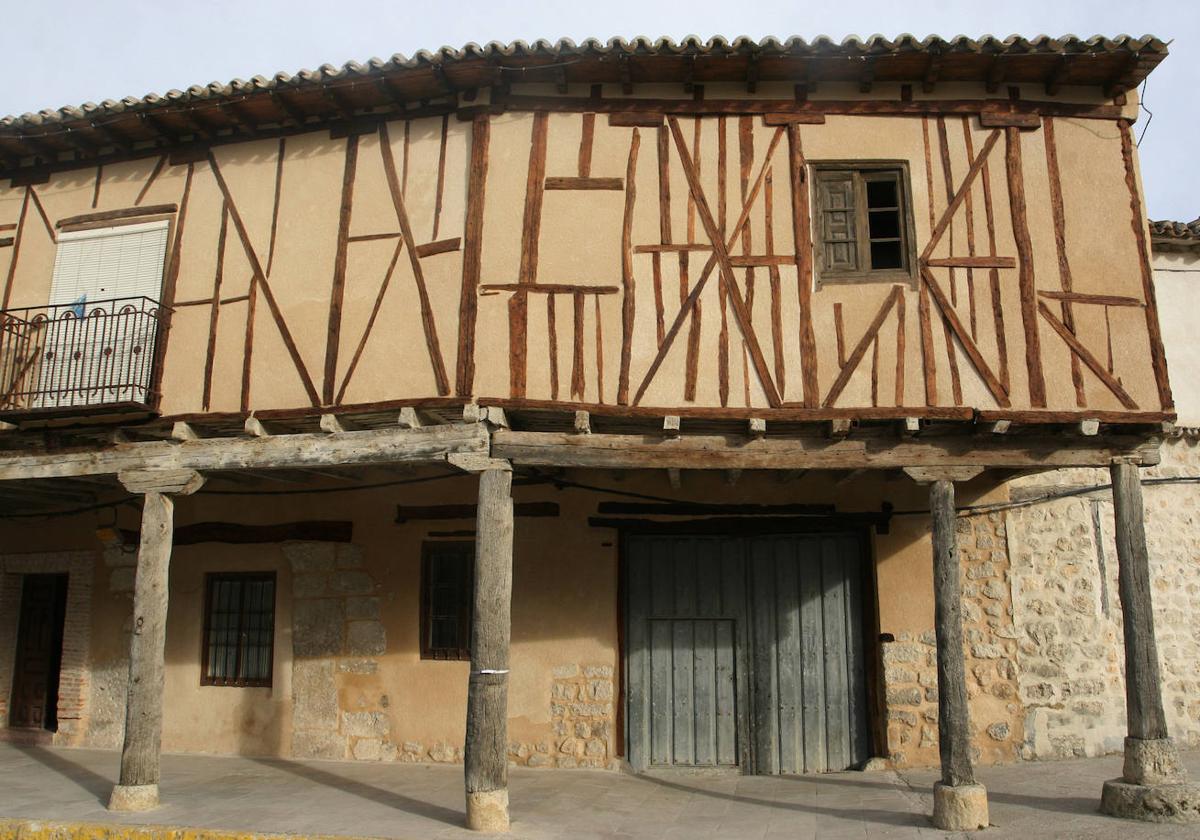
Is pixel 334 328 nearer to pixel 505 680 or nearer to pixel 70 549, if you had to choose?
pixel 505 680

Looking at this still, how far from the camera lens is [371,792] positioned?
823 centimetres

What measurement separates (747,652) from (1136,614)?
3628mm

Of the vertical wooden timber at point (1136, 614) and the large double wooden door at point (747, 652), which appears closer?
the vertical wooden timber at point (1136, 614)

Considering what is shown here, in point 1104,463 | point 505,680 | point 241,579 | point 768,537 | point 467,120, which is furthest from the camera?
point 241,579

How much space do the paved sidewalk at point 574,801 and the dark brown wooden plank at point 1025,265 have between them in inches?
128

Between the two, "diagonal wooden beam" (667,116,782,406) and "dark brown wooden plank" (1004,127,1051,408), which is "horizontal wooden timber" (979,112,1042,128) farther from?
"diagonal wooden beam" (667,116,782,406)

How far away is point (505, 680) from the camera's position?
23.8ft

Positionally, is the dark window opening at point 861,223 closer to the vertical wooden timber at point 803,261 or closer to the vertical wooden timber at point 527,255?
the vertical wooden timber at point 803,261

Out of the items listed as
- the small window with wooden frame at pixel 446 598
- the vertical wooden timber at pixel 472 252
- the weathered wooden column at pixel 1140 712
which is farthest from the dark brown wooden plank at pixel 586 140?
the weathered wooden column at pixel 1140 712

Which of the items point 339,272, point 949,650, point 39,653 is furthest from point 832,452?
point 39,653

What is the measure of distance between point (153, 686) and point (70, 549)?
4454 millimetres

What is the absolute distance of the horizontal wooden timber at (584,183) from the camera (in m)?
8.17

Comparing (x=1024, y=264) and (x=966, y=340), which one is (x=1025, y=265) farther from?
(x=966, y=340)

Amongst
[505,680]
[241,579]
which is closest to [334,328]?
[505,680]
